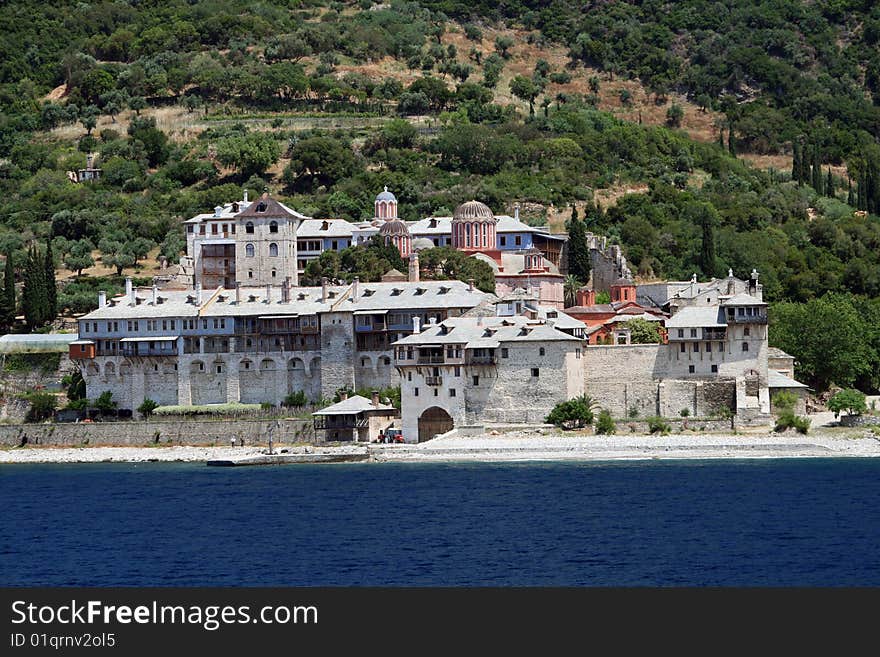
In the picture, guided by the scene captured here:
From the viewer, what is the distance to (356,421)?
295ft

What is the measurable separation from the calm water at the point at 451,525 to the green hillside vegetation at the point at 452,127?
A: 21.3 metres

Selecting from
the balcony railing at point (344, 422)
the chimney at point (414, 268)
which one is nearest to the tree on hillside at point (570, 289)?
the chimney at point (414, 268)

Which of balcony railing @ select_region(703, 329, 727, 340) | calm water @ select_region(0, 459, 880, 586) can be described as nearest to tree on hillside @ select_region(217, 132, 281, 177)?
calm water @ select_region(0, 459, 880, 586)

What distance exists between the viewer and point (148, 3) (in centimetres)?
18788

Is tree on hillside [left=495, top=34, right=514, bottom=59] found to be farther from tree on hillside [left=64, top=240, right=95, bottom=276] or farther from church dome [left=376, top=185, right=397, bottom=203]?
tree on hillside [left=64, top=240, right=95, bottom=276]

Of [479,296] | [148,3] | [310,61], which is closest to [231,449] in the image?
[479,296]

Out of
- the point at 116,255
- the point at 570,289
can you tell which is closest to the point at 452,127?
the point at 116,255

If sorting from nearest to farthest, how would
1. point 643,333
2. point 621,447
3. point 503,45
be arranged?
1. point 621,447
2. point 643,333
3. point 503,45

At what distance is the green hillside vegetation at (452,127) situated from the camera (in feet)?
400

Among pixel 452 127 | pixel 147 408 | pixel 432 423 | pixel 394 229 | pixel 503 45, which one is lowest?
pixel 432 423

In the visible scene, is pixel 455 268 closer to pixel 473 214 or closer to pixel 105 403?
pixel 473 214

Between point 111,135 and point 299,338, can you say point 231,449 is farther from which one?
point 111,135

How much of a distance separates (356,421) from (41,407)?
17687mm

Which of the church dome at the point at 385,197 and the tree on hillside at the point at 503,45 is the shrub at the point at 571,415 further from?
the tree on hillside at the point at 503,45
